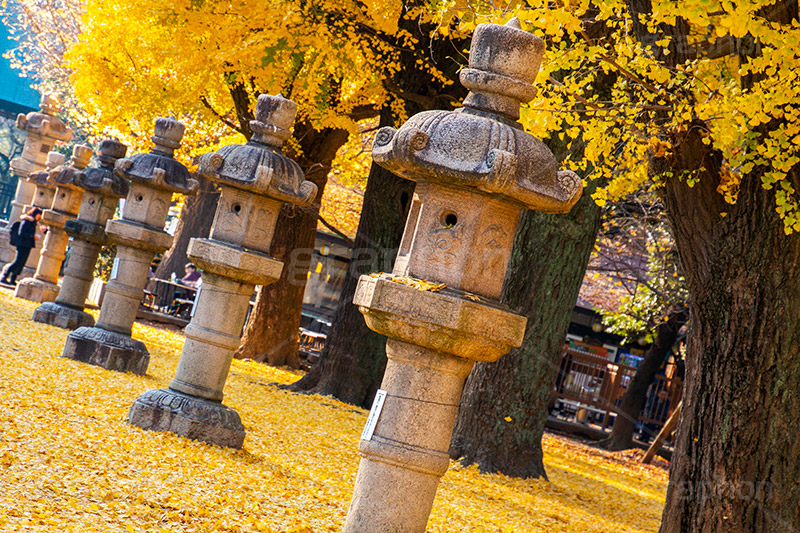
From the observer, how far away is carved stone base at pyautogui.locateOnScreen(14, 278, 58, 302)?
54.9 feet

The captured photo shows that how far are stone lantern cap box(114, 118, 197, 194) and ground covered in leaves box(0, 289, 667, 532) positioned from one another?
2414 millimetres

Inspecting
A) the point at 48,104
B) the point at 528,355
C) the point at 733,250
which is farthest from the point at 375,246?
the point at 48,104

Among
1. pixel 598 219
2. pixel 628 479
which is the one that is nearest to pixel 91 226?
pixel 598 219

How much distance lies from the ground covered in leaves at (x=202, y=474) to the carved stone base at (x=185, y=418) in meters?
0.14

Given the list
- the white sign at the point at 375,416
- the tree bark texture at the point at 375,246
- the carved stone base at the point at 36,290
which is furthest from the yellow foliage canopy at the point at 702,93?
the carved stone base at the point at 36,290

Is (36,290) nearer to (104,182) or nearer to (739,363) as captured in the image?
(104,182)

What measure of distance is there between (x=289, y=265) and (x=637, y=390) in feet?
24.7

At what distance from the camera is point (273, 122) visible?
8.20m

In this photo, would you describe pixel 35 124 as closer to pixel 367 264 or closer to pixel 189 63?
pixel 189 63

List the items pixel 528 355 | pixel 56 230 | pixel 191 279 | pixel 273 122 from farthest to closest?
pixel 191 279 → pixel 56 230 → pixel 528 355 → pixel 273 122

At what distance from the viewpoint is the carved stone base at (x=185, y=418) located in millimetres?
7570

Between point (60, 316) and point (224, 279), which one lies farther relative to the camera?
point (60, 316)

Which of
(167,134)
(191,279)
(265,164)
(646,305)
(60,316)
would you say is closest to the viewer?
(265,164)

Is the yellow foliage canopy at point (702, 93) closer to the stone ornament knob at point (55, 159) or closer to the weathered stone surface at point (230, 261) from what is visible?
the weathered stone surface at point (230, 261)
